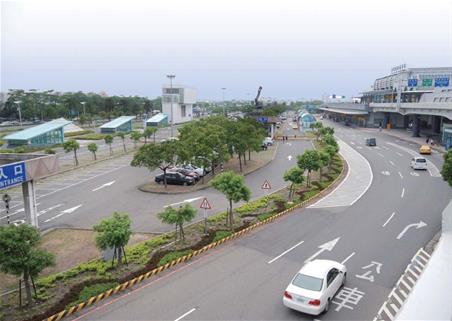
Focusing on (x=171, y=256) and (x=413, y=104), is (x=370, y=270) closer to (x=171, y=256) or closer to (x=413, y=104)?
(x=171, y=256)

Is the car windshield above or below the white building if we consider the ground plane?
below

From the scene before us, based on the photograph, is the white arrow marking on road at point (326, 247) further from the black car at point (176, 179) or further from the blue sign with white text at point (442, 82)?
the blue sign with white text at point (442, 82)

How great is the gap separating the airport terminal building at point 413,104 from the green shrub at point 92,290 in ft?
161

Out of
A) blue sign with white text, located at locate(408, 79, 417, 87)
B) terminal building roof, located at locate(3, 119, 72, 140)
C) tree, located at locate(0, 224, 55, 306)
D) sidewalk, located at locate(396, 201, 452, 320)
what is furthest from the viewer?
blue sign with white text, located at locate(408, 79, 417, 87)

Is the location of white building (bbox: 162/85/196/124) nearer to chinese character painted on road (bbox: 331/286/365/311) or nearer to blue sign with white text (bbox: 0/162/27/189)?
blue sign with white text (bbox: 0/162/27/189)

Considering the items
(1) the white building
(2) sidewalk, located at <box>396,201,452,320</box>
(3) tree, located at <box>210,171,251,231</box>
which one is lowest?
(2) sidewalk, located at <box>396,201,452,320</box>

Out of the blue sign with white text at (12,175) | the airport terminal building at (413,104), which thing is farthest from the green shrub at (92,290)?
the airport terminal building at (413,104)

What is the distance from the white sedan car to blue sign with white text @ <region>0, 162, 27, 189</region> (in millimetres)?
13194

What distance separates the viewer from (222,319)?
11695 millimetres

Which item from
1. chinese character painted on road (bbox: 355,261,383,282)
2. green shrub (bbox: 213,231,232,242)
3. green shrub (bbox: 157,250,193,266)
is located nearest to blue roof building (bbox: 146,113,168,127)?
green shrub (bbox: 213,231,232,242)

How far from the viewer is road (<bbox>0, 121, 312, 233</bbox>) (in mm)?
22609

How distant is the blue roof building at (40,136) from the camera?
179 feet

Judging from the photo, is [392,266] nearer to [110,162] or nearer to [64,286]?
[64,286]

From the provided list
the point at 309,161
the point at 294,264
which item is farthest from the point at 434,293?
the point at 309,161
